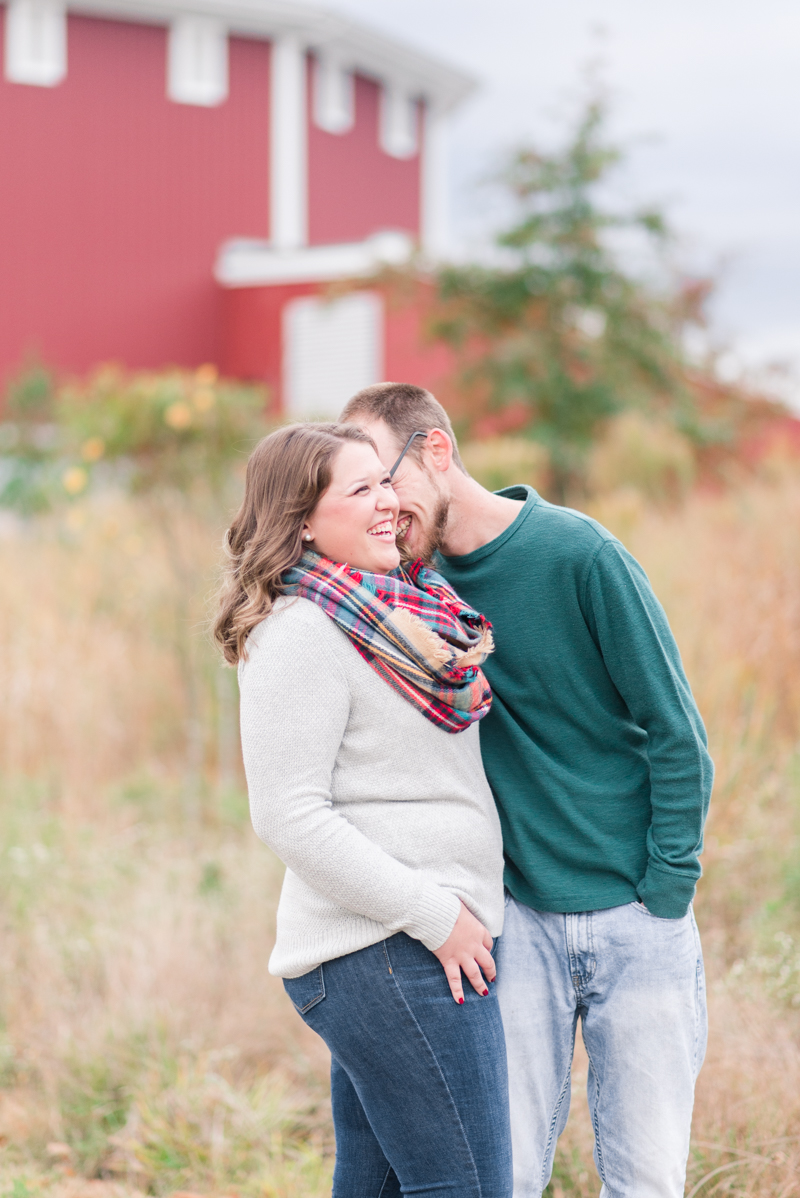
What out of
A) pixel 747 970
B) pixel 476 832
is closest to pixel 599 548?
pixel 476 832

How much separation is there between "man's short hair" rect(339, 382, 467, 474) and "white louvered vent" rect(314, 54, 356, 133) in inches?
790

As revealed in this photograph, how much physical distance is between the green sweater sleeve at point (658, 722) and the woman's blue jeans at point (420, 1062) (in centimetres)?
40

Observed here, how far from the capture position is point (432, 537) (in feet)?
6.93

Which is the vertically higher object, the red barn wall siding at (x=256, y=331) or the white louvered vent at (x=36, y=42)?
the white louvered vent at (x=36, y=42)

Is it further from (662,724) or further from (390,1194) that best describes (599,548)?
(390,1194)

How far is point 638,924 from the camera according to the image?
6.65 ft

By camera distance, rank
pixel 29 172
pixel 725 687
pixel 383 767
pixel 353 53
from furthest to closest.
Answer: pixel 353 53
pixel 29 172
pixel 725 687
pixel 383 767

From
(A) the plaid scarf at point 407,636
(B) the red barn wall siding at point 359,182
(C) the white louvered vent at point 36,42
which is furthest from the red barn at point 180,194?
(A) the plaid scarf at point 407,636

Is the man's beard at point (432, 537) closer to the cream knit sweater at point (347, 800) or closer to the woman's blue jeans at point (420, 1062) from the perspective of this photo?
the cream knit sweater at point (347, 800)

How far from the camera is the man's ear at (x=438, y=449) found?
2088 mm

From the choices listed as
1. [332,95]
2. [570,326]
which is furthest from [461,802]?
[332,95]

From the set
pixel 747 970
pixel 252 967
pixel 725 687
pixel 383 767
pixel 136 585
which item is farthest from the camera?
pixel 136 585

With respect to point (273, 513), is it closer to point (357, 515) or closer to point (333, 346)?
point (357, 515)

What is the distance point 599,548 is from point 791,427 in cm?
1600
